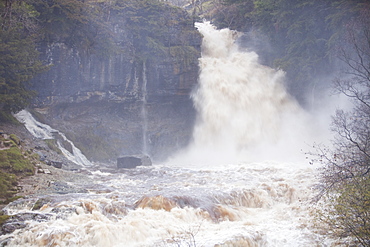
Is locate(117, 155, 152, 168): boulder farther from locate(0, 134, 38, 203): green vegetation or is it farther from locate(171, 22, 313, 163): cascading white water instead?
locate(0, 134, 38, 203): green vegetation

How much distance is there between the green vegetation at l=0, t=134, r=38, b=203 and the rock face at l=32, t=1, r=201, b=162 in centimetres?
849

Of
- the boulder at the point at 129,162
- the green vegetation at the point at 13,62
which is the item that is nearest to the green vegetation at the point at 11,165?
the green vegetation at the point at 13,62

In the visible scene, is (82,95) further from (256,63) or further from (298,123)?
(298,123)

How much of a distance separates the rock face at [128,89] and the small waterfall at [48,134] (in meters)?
1.16

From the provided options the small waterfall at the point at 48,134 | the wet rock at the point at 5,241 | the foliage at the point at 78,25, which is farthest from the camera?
the foliage at the point at 78,25

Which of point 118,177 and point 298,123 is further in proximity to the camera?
point 298,123

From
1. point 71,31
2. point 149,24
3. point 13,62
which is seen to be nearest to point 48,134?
point 13,62

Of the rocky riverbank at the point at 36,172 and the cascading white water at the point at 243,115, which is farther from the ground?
the cascading white water at the point at 243,115

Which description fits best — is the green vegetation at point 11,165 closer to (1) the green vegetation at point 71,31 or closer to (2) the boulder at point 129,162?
(1) the green vegetation at point 71,31

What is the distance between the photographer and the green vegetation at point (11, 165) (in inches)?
451

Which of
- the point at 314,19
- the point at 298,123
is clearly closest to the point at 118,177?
the point at 298,123

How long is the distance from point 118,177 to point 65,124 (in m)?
10.6

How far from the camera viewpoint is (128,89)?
87.7ft

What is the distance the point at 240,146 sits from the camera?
85.9ft
